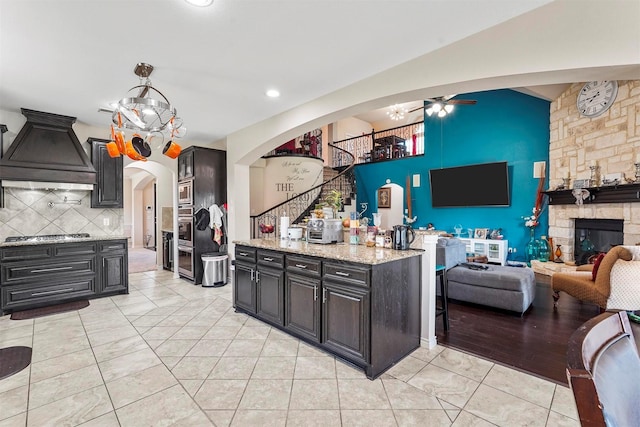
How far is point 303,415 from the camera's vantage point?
1.91 metres

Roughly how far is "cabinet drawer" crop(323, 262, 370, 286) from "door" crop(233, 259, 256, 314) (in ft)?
4.10

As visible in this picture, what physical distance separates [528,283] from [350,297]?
2.70 m

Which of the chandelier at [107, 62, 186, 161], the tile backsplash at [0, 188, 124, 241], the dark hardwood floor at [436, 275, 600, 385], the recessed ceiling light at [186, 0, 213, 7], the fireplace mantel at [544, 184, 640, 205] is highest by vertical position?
the recessed ceiling light at [186, 0, 213, 7]

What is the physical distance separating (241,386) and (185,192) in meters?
4.30

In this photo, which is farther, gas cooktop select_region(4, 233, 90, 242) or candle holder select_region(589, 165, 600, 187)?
candle holder select_region(589, 165, 600, 187)

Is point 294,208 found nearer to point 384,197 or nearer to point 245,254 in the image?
point 384,197

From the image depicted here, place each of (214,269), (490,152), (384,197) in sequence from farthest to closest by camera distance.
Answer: (384,197) < (490,152) < (214,269)

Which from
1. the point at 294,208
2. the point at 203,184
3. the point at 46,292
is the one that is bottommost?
the point at 46,292

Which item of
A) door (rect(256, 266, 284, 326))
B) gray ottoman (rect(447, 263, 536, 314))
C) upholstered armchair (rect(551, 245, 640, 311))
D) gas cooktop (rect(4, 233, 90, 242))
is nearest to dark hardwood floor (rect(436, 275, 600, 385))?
gray ottoman (rect(447, 263, 536, 314))

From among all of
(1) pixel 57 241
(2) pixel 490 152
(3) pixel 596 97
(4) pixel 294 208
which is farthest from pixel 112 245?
(3) pixel 596 97

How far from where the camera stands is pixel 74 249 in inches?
171

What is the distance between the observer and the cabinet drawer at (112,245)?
457 cm

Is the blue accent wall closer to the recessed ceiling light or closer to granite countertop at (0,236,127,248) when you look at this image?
the recessed ceiling light

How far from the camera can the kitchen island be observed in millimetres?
2344
